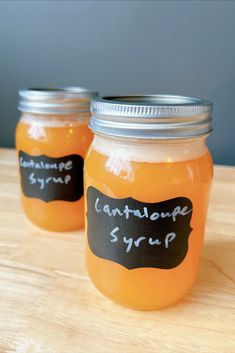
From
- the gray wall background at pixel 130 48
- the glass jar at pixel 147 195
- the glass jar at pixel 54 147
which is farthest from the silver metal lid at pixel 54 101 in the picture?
the gray wall background at pixel 130 48

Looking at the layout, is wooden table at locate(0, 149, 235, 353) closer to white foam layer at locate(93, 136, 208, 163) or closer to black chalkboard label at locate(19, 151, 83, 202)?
black chalkboard label at locate(19, 151, 83, 202)

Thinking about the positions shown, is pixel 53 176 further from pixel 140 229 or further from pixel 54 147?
pixel 140 229

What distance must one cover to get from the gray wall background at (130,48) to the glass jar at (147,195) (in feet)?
1.61

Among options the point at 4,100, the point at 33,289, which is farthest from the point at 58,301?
the point at 4,100

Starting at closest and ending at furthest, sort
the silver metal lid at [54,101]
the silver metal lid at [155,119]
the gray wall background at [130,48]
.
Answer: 1. the silver metal lid at [155,119]
2. the silver metal lid at [54,101]
3. the gray wall background at [130,48]

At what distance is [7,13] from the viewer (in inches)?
34.5

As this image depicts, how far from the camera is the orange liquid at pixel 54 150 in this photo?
527 mm

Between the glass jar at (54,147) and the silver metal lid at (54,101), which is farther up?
the silver metal lid at (54,101)

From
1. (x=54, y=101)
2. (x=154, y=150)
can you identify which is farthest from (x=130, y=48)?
(x=154, y=150)

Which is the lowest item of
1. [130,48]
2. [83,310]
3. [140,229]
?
[83,310]

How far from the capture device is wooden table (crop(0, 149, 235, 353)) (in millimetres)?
354

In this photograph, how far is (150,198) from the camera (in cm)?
35

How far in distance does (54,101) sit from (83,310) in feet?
0.97

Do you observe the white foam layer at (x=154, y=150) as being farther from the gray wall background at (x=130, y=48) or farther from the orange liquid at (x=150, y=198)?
the gray wall background at (x=130, y=48)
